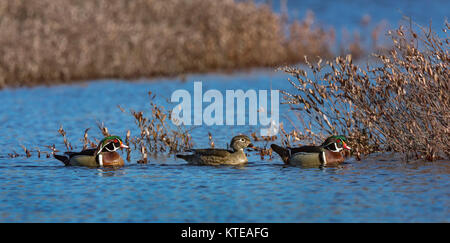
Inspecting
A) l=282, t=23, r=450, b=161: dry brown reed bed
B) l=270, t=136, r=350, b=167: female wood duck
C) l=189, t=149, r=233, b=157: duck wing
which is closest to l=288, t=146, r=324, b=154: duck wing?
l=270, t=136, r=350, b=167: female wood duck

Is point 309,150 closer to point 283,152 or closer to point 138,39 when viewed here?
point 283,152

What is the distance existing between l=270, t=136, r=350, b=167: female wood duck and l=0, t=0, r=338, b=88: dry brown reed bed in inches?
506

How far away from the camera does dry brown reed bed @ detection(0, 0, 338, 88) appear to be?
83.3 feet

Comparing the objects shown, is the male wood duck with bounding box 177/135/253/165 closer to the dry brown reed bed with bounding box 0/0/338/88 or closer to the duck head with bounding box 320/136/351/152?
the duck head with bounding box 320/136/351/152

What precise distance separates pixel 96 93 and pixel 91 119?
3.95m

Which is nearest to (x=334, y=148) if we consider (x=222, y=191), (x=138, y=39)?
(x=222, y=191)

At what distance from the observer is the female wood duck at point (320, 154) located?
534 inches

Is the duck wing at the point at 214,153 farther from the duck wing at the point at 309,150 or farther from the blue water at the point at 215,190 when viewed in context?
the duck wing at the point at 309,150

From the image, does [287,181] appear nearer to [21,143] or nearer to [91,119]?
[21,143]

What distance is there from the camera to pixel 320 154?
13.6 metres

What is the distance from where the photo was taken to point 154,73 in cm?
2670

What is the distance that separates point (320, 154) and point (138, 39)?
551 inches

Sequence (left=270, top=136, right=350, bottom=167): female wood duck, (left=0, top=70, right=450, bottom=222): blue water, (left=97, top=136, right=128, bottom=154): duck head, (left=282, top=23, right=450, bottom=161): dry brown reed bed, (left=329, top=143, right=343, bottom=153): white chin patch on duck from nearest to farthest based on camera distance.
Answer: (left=0, top=70, right=450, bottom=222): blue water → (left=282, top=23, right=450, bottom=161): dry brown reed bed → (left=270, top=136, right=350, bottom=167): female wood duck → (left=329, top=143, right=343, bottom=153): white chin patch on duck → (left=97, top=136, right=128, bottom=154): duck head
